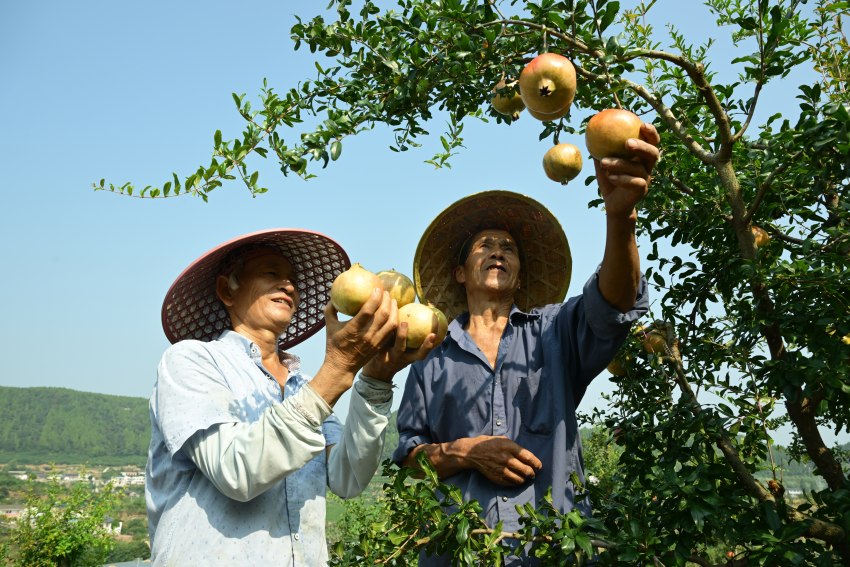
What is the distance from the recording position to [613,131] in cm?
162

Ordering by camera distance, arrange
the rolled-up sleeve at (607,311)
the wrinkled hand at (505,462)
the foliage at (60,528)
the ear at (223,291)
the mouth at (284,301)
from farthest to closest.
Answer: the foliage at (60,528)
the ear at (223,291)
the mouth at (284,301)
the wrinkled hand at (505,462)
the rolled-up sleeve at (607,311)

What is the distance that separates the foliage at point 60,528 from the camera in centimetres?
1127

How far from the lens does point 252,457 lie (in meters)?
1.63

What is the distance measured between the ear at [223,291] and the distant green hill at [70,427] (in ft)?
276

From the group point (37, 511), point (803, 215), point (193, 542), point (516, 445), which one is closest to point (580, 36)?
point (803, 215)

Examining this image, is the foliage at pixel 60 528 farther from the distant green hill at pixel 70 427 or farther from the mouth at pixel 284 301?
the distant green hill at pixel 70 427

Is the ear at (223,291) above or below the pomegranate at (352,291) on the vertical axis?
above

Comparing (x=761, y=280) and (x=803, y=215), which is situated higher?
(x=803, y=215)

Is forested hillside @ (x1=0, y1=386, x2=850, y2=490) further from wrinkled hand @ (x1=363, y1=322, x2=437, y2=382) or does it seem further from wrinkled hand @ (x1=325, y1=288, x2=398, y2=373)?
wrinkled hand @ (x1=325, y1=288, x2=398, y2=373)

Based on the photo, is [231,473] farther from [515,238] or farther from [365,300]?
[515,238]

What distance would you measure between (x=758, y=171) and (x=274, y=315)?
1.82 metres

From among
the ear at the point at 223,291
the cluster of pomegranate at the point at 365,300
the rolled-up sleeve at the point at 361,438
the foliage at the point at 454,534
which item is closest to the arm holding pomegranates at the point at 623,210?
the cluster of pomegranate at the point at 365,300

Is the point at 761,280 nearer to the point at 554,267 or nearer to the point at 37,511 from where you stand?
the point at 554,267

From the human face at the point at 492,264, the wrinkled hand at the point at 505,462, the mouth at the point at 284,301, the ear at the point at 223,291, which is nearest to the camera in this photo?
the wrinkled hand at the point at 505,462
